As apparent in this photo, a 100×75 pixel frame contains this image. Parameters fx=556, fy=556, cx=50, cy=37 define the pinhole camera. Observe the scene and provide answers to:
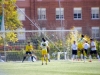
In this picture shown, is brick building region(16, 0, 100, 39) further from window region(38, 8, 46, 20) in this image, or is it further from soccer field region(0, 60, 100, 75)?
soccer field region(0, 60, 100, 75)

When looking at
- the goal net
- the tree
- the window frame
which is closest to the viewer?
the goal net

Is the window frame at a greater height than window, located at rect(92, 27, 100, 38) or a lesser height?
greater

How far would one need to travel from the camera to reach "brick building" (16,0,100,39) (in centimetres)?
7669

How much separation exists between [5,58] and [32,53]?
2273 mm

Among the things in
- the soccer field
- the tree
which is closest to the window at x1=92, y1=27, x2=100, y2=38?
the tree

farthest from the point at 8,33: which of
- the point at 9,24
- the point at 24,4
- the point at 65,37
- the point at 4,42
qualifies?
the point at 24,4

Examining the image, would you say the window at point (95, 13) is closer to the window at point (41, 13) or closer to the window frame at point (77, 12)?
the window frame at point (77, 12)

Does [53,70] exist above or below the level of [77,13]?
below

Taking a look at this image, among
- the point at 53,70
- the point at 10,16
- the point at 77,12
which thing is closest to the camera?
the point at 53,70

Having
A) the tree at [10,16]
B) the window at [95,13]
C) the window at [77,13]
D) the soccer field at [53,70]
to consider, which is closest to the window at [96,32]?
the window at [95,13]

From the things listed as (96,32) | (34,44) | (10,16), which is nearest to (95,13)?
(96,32)

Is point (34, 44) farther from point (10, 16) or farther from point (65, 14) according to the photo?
point (65, 14)

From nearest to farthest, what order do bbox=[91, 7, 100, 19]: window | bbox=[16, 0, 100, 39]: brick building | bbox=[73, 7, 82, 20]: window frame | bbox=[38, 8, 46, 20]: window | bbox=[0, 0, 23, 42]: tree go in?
bbox=[0, 0, 23, 42]: tree < bbox=[16, 0, 100, 39]: brick building < bbox=[38, 8, 46, 20]: window < bbox=[73, 7, 82, 20]: window frame < bbox=[91, 7, 100, 19]: window

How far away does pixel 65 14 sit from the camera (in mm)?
77562
